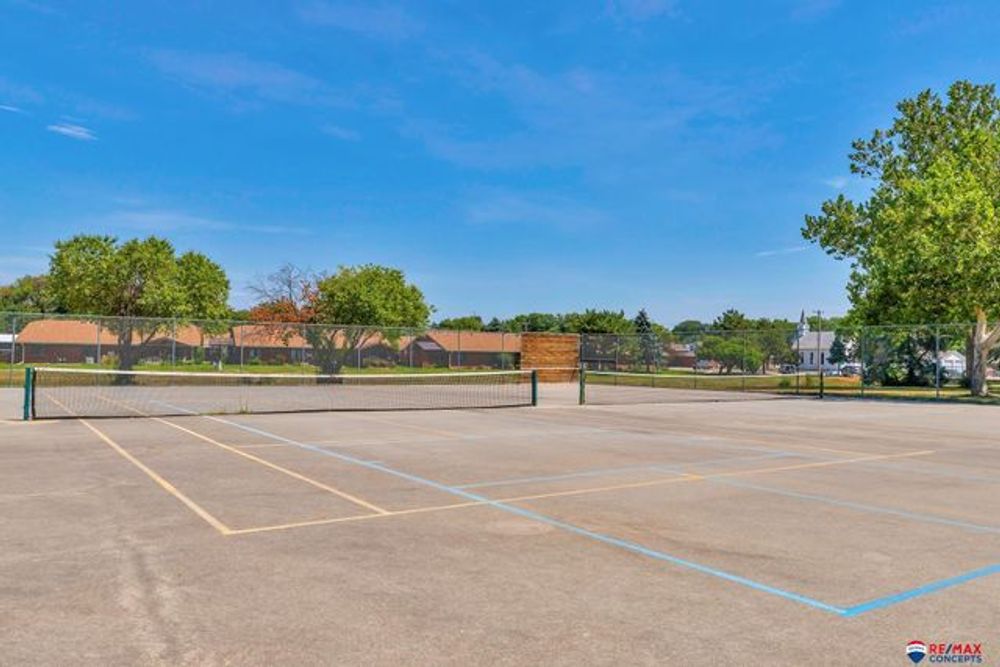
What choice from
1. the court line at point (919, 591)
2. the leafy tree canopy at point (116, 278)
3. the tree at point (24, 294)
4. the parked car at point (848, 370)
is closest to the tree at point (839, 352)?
the parked car at point (848, 370)

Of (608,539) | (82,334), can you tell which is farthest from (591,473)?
A: (82,334)

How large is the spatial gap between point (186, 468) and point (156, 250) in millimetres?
48177

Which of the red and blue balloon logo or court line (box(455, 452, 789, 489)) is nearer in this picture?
the red and blue balloon logo

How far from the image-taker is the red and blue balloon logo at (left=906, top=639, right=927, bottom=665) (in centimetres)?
399

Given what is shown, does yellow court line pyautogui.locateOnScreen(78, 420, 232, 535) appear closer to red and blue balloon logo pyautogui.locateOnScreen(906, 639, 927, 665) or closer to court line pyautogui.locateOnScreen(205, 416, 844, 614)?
court line pyautogui.locateOnScreen(205, 416, 844, 614)

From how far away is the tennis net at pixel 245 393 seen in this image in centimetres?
2066

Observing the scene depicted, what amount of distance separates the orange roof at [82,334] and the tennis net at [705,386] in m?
19.1

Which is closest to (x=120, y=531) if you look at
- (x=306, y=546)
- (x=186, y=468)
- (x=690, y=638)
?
(x=306, y=546)

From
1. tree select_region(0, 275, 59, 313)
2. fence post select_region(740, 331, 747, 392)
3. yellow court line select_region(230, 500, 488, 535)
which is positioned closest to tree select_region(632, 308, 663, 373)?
fence post select_region(740, 331, 747, 392)

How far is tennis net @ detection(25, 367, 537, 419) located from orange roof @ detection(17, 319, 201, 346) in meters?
1.79

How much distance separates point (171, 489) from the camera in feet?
28.8

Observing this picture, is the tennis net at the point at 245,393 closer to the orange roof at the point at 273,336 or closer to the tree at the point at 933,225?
the orange roof at the point at 273,336

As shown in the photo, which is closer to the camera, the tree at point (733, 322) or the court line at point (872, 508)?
the court line at point (872, 508)

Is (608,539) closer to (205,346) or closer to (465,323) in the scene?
(205,346)
